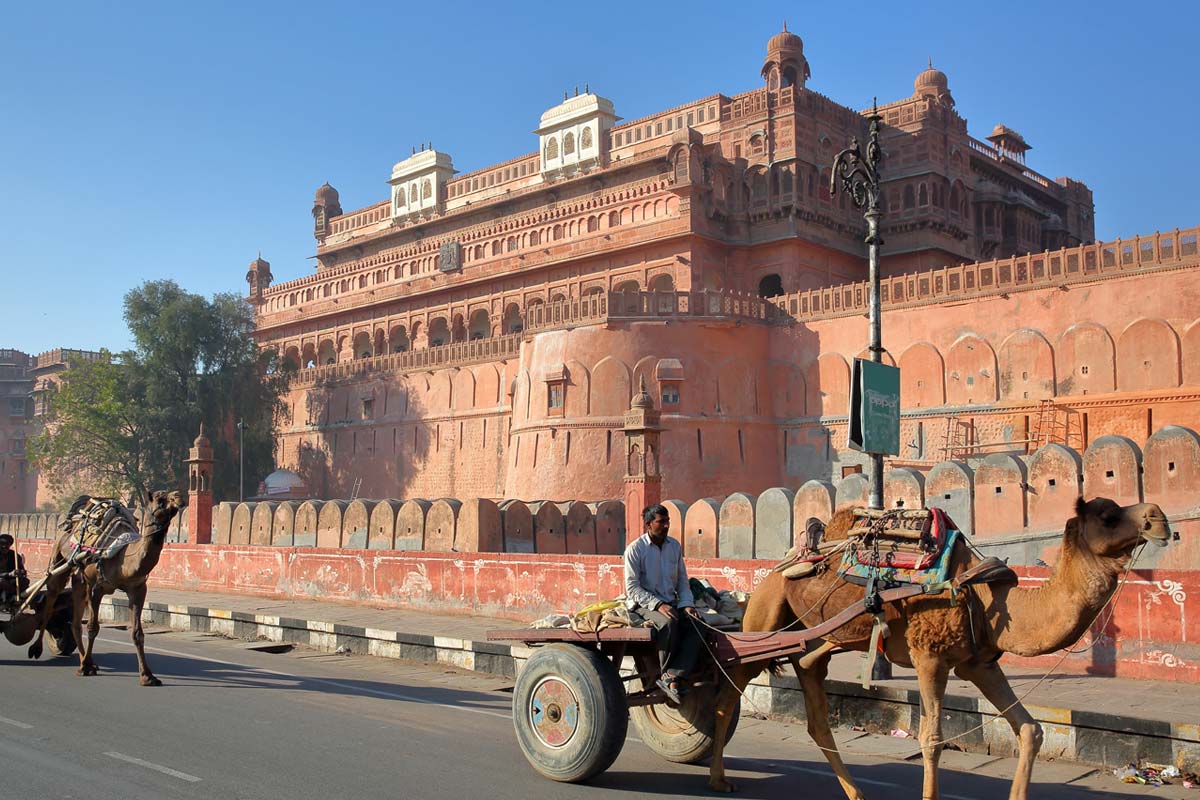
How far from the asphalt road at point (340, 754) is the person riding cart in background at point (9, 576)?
Result: 1377mm

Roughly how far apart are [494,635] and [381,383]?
36.9 m

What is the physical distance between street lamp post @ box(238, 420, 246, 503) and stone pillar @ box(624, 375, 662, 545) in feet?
94.7

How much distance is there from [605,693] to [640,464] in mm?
10325

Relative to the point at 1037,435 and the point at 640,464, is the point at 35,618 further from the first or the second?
the point at 1037,435

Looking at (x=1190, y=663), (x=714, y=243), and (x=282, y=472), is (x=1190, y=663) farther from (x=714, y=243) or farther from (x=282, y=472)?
(x=282, y=472)

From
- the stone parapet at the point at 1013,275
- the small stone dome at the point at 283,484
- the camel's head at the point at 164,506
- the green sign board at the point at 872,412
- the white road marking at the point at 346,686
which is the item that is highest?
the stone parapet at the point at 1013,275

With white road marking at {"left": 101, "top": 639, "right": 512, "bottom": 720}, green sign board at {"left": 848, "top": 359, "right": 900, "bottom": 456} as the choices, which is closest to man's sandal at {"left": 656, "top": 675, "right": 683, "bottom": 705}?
white road marking at {"left": 101, "top": 639, "right": 512, "bottom": 720}

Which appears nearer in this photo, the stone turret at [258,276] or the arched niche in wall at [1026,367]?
the arched niche in wall at [1026,367]

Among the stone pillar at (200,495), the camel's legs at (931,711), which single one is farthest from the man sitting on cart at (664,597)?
the stone pillar at (200,495)

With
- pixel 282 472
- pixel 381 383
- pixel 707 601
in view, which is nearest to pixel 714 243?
pixel 381 383

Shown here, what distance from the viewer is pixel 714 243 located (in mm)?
36594

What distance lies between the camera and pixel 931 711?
5297 mm

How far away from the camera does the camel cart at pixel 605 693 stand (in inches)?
232

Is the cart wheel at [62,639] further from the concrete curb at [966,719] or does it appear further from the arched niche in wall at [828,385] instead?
the arched niche in wall at [828,385]
